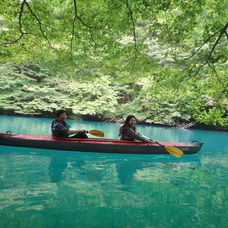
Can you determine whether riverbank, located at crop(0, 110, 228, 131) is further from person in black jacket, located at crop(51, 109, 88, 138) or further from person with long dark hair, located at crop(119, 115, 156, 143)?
person in black jacket, located at crop(51, 109, 88, 138)

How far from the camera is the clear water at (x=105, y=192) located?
2.18 metres

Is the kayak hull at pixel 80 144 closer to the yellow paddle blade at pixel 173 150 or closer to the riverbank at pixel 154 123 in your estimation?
the yellow paddle blade at pixel 173 150

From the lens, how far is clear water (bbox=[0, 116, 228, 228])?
2.18 metres

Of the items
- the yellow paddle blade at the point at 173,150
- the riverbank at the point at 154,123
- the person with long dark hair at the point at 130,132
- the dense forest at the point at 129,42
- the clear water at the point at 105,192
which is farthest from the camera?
the riverbank at the point at 154,123

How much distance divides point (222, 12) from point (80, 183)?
341 cm

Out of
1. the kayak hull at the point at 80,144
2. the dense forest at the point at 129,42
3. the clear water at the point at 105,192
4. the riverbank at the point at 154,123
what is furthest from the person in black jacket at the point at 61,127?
the riverbank at the point at 154,123

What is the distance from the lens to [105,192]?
287 centimetres

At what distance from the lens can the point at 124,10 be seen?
3.45 metres

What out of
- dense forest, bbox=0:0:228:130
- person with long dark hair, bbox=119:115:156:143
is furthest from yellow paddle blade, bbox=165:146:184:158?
dense forest, bbox=0:0:228:130

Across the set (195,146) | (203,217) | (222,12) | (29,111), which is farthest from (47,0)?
(29,111)

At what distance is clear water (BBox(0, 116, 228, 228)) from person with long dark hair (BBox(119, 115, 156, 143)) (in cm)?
61

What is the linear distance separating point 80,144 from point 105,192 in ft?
7.33

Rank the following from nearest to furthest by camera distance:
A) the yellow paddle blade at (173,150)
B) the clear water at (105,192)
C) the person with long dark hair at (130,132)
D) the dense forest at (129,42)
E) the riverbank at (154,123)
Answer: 1. the clear water at (105,192)
2. the dense forest at (129,42)
3. the yellow paddle blade at (173,150)
4. the person with long dark hair at (130,132)
5. the riverbank at (154,123)

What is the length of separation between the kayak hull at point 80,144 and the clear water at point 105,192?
7.2 inches
